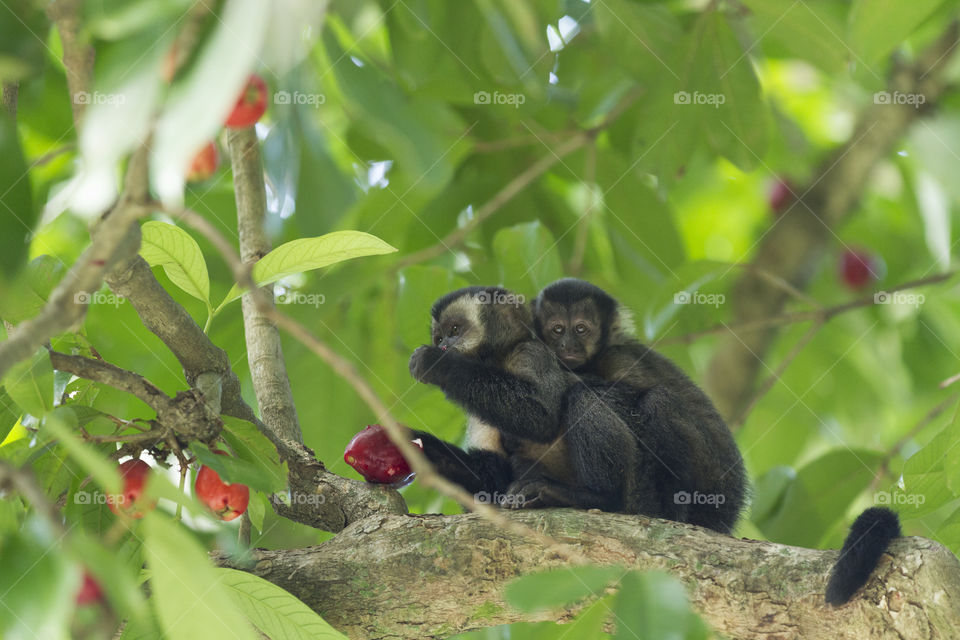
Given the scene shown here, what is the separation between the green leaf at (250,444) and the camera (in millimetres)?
2939

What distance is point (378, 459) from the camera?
12.5ft

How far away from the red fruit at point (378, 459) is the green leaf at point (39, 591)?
1.97 meters

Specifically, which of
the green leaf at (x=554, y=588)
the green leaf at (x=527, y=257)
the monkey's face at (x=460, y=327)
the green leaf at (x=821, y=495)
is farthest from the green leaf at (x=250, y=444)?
the green leaf at (x=821, y=495)

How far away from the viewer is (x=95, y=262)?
1929 millimetres

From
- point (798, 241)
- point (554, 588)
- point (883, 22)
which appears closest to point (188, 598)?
point (554, 588)

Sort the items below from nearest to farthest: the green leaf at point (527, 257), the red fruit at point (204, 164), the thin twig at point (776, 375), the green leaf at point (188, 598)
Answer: the green leaf at point (188, 598) → the red fruit at point (204, 164) → the green leaf at point (527, 257) → the thin twig at point (776, 375)

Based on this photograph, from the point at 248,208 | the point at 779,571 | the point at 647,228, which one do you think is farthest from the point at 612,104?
the point at 779,571

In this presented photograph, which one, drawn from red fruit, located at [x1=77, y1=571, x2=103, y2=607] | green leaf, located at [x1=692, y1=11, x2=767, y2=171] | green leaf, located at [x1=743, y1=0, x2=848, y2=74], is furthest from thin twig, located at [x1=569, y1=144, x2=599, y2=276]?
red fruit, located at [x1=77, y1=571, x2=103, y2=607]

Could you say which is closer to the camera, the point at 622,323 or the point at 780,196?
the point at 622,323

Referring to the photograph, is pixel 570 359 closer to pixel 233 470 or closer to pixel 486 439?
pixel 486 439

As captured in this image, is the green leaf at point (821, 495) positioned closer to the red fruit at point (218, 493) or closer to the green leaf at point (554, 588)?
the red fruit at point (218, 493)

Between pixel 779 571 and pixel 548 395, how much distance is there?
69.3 inches

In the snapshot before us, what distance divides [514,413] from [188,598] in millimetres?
2844

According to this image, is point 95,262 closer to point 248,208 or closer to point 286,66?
point 286,66
